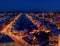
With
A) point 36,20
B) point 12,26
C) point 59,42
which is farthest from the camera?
point 36,20

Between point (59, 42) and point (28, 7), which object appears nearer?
point (59, 42)

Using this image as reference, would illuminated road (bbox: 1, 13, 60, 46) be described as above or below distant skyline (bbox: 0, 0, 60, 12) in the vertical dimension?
below

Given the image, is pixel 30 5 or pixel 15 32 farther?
pixel 30 5

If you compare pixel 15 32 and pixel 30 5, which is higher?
pixel 30 5

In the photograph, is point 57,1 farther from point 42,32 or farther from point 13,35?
point 13,35

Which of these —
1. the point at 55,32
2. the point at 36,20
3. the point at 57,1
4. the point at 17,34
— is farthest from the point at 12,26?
the point at 57,1

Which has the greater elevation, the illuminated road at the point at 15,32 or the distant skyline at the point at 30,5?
the distant skyline at the point at 30,5

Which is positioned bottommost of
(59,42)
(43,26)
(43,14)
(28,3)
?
(59,42)

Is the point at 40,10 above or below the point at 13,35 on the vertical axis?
above

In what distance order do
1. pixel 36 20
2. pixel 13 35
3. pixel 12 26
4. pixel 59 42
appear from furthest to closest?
pixel 36 20
pixel 12 26
pixel 13 35
pixel 59 42

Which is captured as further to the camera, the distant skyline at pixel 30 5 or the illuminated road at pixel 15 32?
the distant skyline at pixel 30 5

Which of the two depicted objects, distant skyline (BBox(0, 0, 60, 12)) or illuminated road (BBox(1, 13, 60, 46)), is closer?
illuminated road (BBox(1, 13, 60, 46))
